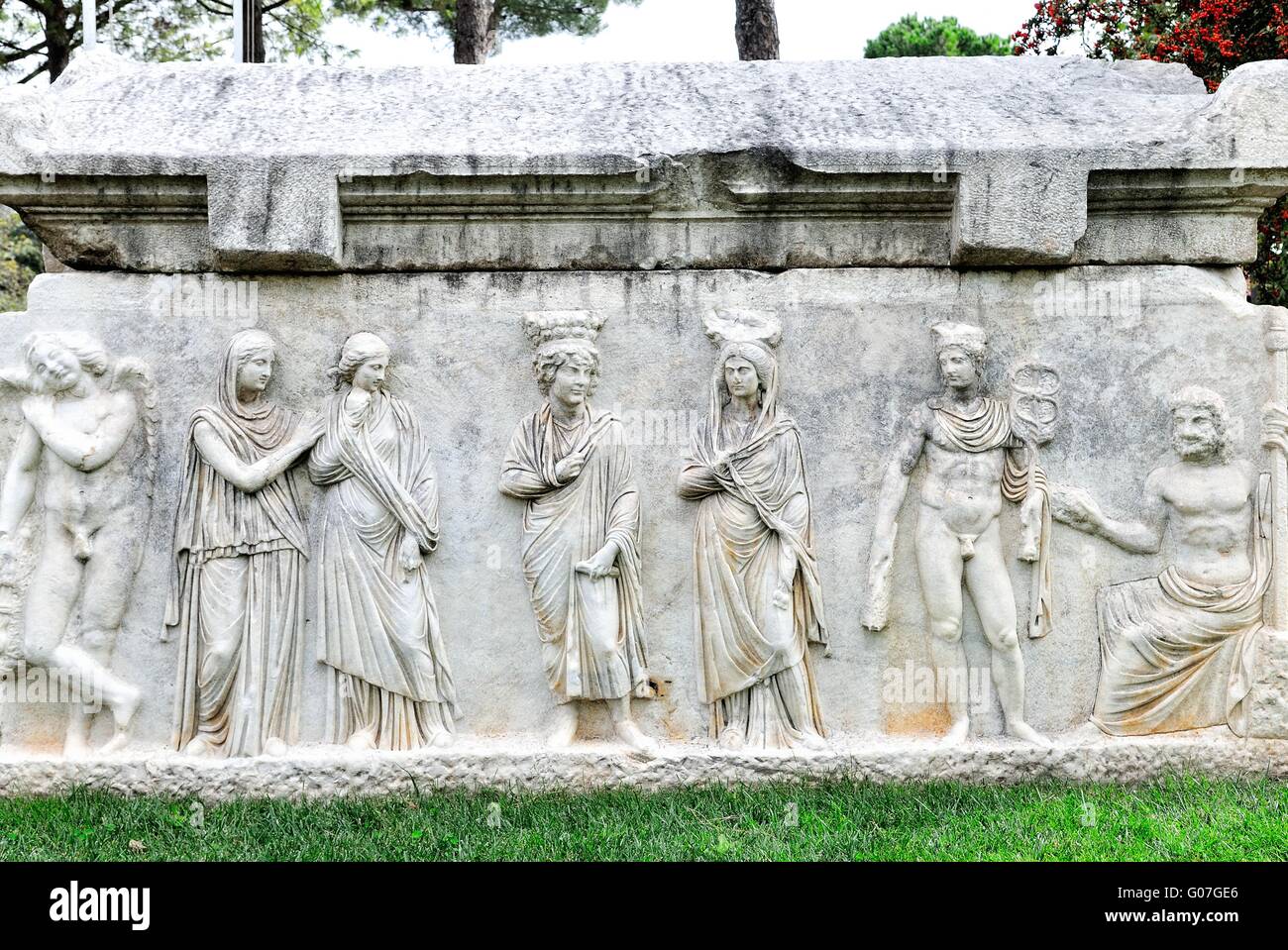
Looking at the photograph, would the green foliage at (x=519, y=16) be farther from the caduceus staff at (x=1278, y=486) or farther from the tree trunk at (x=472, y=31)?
the caduceus staff at (x=1278, y=486)

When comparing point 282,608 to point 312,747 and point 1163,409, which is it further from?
point 1163,409

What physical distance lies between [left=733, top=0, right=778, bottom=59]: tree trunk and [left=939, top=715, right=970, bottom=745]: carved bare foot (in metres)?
7.00

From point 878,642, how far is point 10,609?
3.59 meters

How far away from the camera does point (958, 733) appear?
5.39 m

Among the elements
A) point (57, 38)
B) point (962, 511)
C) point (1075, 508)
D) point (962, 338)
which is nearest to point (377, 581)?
point (962, 511)

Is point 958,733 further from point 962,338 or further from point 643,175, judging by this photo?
point 643,175

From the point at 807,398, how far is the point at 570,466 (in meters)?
1.05

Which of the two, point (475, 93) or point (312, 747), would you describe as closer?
point (312, 747)

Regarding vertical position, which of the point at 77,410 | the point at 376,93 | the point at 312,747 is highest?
the point at 376,93

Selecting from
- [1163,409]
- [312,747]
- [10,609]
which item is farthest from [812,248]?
[10,609]

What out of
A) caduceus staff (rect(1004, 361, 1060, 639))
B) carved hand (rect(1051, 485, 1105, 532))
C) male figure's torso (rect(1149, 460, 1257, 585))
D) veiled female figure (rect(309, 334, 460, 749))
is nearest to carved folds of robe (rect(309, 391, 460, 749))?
veiled female figure (rect(309, 334, 460, 749))

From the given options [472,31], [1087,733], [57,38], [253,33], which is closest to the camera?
[1087,733]

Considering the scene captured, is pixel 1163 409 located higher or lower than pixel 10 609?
higher

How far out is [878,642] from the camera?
214 inches
